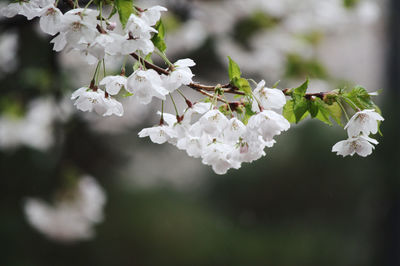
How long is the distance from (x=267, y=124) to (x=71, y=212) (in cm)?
116

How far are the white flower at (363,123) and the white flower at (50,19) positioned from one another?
349 mm

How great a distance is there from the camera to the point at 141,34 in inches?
17.2

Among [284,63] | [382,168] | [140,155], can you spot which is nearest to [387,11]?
[382,168]

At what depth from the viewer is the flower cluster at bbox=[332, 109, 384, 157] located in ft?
1.61

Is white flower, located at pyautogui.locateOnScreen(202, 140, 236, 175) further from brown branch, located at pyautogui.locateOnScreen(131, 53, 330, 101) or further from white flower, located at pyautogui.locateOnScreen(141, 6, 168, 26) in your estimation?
white flower, located at pyautogui.locateOnScreen(141, 6, 168, 26)

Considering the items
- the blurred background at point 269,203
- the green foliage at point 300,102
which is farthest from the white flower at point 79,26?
the blurred background at point 269,203

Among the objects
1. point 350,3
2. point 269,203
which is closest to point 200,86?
point 350,3

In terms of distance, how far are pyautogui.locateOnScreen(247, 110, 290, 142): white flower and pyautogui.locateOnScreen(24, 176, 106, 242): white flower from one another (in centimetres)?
102

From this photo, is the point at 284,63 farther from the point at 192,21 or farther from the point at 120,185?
the point at 120,185

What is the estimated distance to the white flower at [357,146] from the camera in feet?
1.69

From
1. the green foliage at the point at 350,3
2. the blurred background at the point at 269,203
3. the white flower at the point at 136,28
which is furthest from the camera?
the blurred background at the point at 269,203

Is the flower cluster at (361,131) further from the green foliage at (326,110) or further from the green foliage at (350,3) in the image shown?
the green foliage at (350,3)

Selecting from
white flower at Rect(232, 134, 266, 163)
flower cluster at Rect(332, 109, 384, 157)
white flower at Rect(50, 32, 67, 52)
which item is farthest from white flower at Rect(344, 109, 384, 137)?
white flower at Rect(50, 32, 67, 52)

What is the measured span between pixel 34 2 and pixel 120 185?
2.88 metres
